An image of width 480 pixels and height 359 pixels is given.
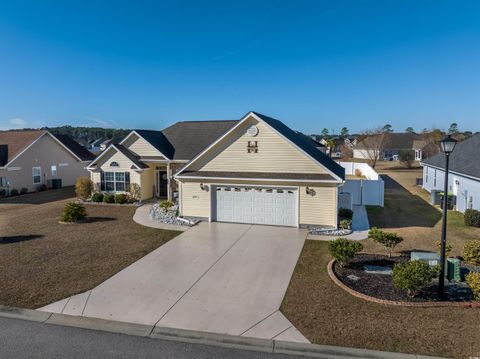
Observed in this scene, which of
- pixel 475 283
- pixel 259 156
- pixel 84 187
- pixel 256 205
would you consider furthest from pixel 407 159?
pixel 475 283

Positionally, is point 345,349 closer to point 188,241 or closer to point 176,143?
point 188,241

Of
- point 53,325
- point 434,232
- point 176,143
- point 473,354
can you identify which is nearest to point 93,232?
point 53,325

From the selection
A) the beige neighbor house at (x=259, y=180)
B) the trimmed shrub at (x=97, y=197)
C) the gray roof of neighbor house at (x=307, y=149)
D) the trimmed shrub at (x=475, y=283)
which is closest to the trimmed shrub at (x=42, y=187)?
the trimmed shrub at (x=97, y=197)

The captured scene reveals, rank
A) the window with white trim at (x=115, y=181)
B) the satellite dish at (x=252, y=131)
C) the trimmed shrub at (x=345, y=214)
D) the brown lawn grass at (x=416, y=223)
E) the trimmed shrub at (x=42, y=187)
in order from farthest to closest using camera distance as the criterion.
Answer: the trimmed shrub at (x=42, y=187), the window with white trim at (x=115, y=181), the trimmed shrub at (x=345, y=214), the satellite dish at (x=252, y=131), the brown lawn grass at (x=416, y=223)

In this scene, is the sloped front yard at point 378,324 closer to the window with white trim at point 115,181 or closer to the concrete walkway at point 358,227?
the concrete walkway at point 358,227

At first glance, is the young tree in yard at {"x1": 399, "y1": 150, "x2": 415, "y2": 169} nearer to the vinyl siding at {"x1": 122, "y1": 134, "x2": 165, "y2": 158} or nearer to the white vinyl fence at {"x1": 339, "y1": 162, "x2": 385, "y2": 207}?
the white vinyl fence at {"x1": 339, "y1": 162, "x2": 385, "y2": 207}

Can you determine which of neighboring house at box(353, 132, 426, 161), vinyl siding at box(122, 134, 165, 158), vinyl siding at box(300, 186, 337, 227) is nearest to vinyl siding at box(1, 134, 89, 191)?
vinyl siding at box(122, 134, 165, 158)
